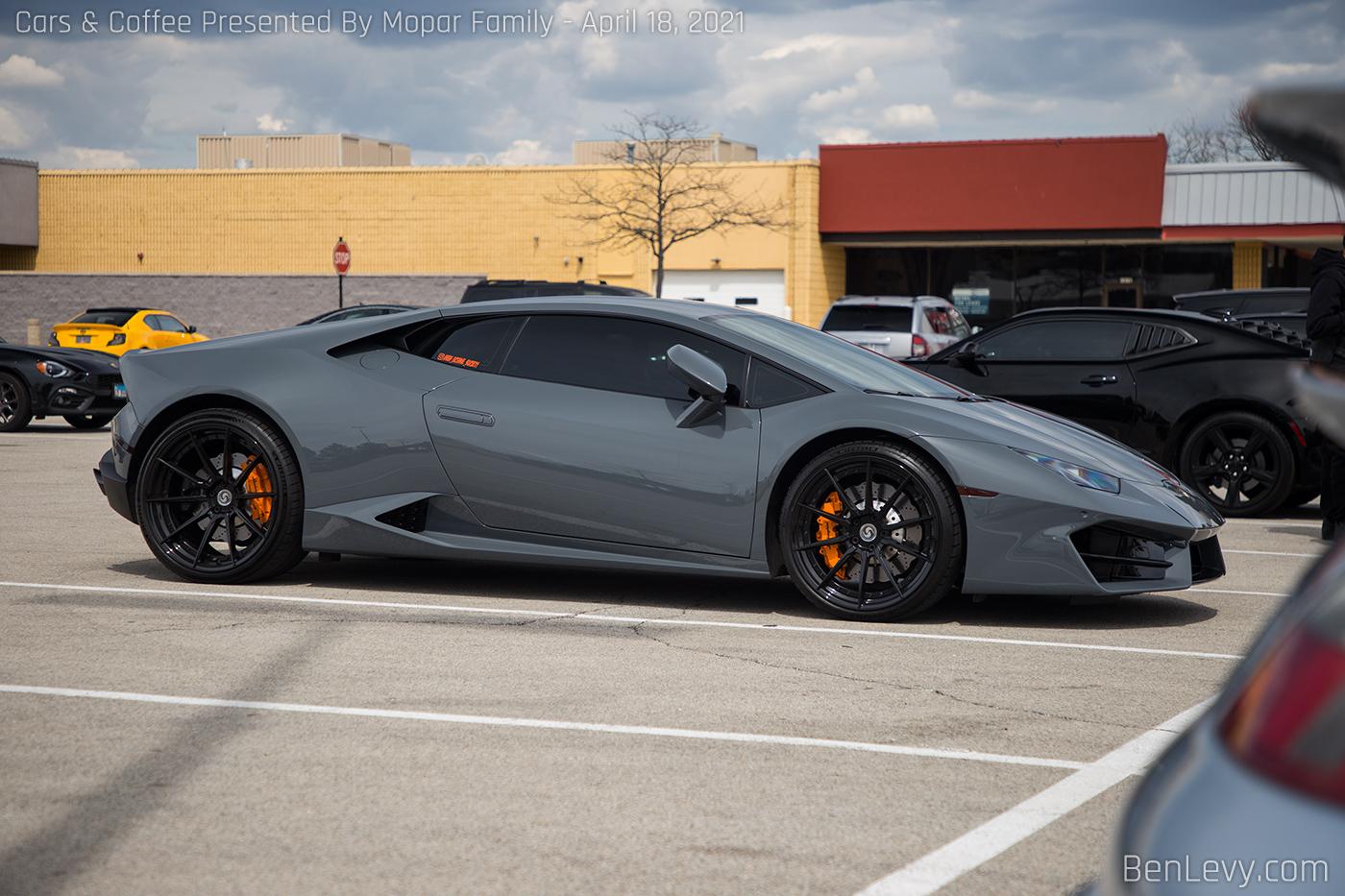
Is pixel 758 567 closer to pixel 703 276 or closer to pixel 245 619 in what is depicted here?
pixel 245 619

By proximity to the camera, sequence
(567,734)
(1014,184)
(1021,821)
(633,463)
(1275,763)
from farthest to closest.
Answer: (1014,184) < (633,463) < (567,734) < (1021,821) < (1275,763)

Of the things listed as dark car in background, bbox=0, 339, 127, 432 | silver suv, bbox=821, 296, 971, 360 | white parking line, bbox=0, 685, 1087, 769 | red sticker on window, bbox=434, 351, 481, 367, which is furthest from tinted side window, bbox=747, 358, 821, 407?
silver suv, bbox=821, 296, 971, 360

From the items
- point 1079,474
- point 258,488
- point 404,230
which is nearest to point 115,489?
point 258,488

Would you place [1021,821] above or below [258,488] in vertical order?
below

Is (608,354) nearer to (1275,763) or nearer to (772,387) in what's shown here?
(772,387)

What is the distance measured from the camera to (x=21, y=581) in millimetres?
5836

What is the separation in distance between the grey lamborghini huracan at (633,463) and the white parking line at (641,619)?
16 cm

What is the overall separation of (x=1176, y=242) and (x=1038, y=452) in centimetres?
2853

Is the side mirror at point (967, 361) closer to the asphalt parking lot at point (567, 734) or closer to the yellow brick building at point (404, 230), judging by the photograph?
the asphalt parking lot at point (567, 734)

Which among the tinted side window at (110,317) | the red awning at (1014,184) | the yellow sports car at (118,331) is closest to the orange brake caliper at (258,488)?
the yellow sports car at (118,331)

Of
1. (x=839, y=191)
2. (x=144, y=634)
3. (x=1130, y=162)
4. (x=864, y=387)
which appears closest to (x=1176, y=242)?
(x=1130, y=162)

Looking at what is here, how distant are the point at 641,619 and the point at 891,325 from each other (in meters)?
14.3

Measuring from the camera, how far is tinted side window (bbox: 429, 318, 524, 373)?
572cm
